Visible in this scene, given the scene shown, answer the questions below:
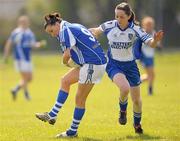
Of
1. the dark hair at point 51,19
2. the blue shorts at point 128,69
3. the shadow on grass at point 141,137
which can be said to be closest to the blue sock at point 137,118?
the shadow on grass at point 141,137

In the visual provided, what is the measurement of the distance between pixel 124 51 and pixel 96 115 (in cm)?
399

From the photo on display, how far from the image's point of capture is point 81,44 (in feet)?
38.3

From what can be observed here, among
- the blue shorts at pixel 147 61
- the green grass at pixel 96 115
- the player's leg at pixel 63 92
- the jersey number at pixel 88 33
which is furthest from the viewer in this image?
the blue shorts at pixel 147 61

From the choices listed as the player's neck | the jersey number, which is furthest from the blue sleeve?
the player's neck

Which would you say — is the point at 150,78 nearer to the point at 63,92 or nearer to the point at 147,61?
the point at 147,61

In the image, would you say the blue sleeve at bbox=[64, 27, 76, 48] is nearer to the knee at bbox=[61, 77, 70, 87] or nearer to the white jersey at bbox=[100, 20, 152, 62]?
the knee at bbox=[61, 77, 70, 87]

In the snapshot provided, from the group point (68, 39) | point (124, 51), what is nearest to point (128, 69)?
point (124, 51)

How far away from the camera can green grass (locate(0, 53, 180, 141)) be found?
1232 centimetres

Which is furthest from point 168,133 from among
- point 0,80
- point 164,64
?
point 164,64

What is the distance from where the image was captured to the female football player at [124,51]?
Result: 12.1 meters

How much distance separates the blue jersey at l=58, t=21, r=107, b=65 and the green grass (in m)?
1.26

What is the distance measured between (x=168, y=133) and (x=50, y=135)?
1.97 meters

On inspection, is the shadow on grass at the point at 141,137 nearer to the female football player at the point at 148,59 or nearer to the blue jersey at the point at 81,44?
the blue jersey at the point at 81,44

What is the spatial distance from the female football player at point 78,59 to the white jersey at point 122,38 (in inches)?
20.3
